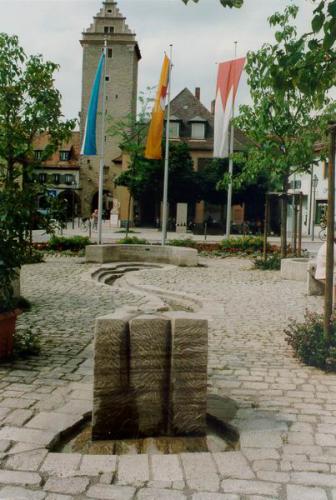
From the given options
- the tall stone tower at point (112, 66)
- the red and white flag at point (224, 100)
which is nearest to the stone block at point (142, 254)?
the red and white flag at point (224, 100)

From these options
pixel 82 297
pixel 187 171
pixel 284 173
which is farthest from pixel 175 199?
pixel 82 297

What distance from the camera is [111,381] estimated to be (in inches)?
164

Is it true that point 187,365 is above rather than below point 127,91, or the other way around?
below

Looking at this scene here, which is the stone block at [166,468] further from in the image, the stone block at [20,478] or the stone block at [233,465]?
the stone block at [20,478]

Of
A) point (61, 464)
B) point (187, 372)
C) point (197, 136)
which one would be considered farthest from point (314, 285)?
point (197, 136)

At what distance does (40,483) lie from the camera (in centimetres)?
341

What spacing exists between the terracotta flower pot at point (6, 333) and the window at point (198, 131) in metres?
50.4

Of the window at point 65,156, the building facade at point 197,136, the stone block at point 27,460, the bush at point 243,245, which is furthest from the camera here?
the window at point 65,156

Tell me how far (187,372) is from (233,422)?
1.95ft

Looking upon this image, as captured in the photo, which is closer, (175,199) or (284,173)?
(284,173)

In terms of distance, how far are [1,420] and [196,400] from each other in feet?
4.67

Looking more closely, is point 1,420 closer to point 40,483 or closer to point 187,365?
point 40,483

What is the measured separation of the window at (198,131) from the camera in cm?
5522

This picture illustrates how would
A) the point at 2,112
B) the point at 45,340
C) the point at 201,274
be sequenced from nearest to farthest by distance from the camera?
the point at 45,340 < the point at 2,112 < the point at 201,274
